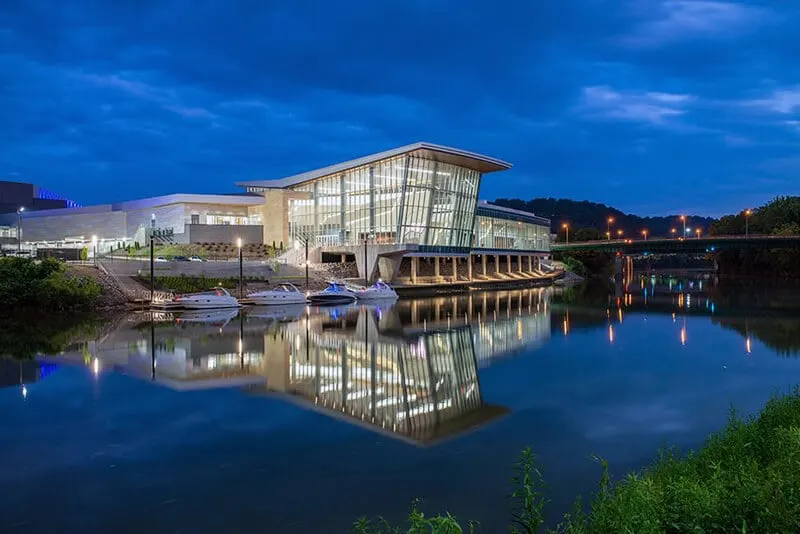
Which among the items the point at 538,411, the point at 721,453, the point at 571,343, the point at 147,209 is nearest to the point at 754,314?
the point at 571,343

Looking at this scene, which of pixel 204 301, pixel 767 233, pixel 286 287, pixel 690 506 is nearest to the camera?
pixel 690 506

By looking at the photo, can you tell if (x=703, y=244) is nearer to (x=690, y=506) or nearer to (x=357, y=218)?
(x=357, y=218)

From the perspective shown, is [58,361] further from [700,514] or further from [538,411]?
[700,514]

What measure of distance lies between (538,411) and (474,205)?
211ft

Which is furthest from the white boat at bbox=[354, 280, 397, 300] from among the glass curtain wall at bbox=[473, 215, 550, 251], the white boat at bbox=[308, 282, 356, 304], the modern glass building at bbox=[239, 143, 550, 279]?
the glass curtain wall at bbox=[473, 215, 550, 251]

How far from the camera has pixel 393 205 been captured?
69.8 m

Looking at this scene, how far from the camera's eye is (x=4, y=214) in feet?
354

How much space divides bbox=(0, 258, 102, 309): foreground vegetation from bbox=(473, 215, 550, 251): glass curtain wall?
5489 centimetres

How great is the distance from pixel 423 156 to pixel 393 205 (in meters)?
6.31

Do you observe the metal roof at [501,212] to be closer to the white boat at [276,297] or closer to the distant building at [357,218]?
the distant building at [357,218]

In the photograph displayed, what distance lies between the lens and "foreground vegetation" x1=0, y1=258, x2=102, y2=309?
41.8 m

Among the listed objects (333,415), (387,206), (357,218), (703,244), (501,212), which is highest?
(501,212)

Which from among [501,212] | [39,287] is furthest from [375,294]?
[501,212]

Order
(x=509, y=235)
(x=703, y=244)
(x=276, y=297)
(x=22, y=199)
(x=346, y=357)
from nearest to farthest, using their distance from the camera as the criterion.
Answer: (x=346, y=357)
(x=276, y=297)
(x=703, y=244)
(x=509, y=235)
(x=22, y=199)
